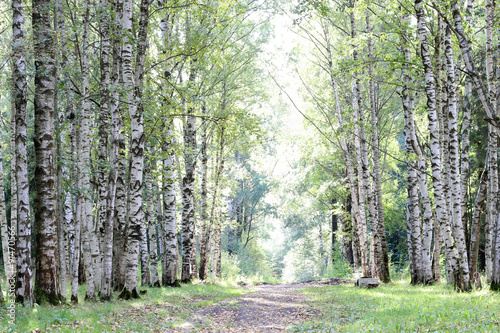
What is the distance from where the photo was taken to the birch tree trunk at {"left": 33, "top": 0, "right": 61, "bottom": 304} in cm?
775

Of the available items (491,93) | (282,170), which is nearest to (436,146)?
(491,93)

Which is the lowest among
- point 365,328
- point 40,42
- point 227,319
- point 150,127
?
point 227,319

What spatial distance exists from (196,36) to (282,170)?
2867 centimetres

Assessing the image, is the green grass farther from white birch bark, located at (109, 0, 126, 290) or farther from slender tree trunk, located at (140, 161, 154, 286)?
slender tree trunk, located at (140, 161, 154, 286)

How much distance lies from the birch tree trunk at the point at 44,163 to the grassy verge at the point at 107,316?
2.12ft

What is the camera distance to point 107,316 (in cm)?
754

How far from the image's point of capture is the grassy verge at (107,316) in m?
6.10

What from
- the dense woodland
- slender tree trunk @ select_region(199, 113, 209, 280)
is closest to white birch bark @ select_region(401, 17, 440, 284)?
the dense woodland

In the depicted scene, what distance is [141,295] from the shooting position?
36.9 feet

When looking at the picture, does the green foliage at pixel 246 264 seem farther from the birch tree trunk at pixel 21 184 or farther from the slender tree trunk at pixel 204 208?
the birch tree trunk at pixel 21 184

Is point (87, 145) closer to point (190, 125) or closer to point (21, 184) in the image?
point (21, 184)

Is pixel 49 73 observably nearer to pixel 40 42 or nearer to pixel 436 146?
pixel 40 42

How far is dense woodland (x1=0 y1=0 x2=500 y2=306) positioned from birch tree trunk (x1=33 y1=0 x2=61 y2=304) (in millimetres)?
30

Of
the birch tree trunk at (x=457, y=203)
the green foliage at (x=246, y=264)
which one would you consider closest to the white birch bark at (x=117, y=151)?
the birch tree trunk at (x=457, y=203)
